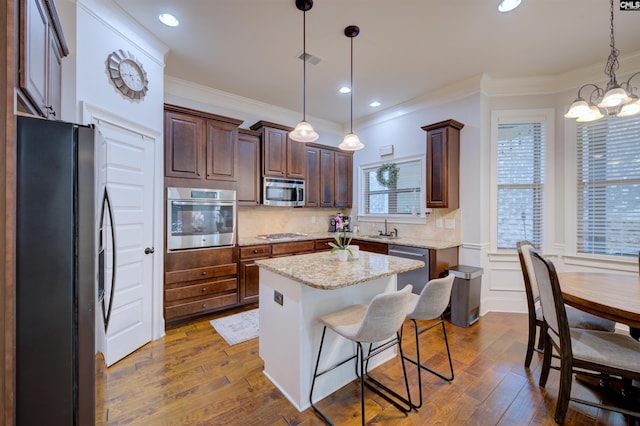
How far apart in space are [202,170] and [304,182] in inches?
69.4

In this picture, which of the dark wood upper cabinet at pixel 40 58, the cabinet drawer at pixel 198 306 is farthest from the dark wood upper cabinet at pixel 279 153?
the dark wood upper cabinet at pixel 40 58

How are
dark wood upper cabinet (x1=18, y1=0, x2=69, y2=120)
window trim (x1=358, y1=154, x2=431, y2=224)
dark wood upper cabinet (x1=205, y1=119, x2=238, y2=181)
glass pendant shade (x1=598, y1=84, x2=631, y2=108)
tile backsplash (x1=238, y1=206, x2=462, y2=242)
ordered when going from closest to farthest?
dark wood upper cabinet (x1=18, y1=0, x2=69, y2=120)
glass pendant shade (x1=598, y1=84, x2=631, y2=108)
dark wood upper cabinet (x1=205, y1=119, x2=238, y2=181)
tile backsplash (x1=238, y1=206, x2=462, y2=242)
window trim (x1=358, y1=154, x2=431, y2=224)

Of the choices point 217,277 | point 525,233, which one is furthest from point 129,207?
point 525,233

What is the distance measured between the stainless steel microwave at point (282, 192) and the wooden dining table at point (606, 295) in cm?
336

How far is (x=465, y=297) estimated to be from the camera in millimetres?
3078

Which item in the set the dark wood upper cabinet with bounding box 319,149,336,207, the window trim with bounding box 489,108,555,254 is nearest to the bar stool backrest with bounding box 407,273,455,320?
the window trim with bounding box 489,108,555,254

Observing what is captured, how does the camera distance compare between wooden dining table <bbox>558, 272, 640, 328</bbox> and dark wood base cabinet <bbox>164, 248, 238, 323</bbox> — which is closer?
wooden dining table <bbox>558, 272, 640, 328</bbox>

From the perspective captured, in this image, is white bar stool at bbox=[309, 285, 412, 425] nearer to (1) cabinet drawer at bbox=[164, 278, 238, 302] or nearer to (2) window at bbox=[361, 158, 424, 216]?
(1) cabinet drawer at bbox=[164, 278, 238, 302]

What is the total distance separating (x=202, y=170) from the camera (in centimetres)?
320

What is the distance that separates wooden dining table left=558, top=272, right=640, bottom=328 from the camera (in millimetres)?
1530

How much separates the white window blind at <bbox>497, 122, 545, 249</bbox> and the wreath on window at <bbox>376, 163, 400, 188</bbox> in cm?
146

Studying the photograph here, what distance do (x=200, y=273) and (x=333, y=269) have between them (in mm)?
1945

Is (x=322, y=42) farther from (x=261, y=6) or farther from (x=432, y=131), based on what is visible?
(x=432, y=131)

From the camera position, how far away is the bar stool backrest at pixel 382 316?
4.88 feet
